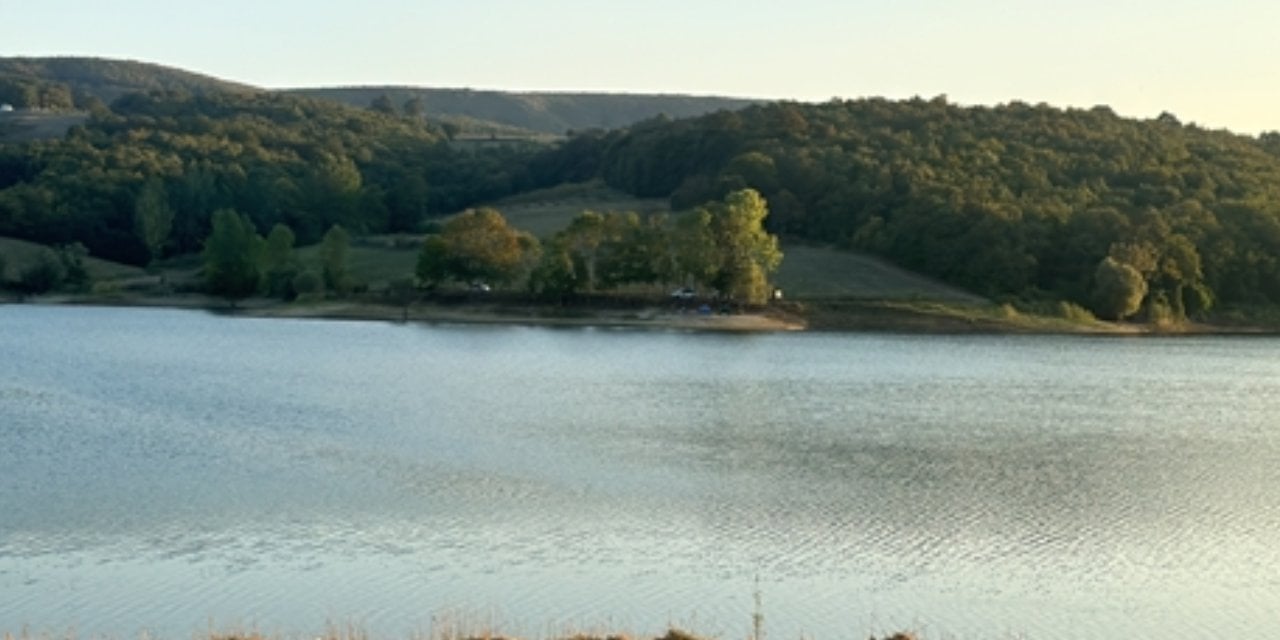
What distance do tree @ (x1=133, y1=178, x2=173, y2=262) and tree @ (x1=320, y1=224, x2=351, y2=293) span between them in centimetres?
2400

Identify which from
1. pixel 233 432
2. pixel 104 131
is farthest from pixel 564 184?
pixel 233 432

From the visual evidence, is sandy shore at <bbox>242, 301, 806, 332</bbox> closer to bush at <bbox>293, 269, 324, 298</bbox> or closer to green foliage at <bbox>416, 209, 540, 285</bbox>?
bush at <bbox>293, 269, 324, 298</bbox>

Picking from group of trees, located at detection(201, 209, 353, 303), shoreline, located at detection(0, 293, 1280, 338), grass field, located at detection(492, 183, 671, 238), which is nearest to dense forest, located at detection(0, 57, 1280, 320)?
grass field, located at detection(492, 183, 671, 238)

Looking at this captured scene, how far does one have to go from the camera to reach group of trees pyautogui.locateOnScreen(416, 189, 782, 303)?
90688 millimetres

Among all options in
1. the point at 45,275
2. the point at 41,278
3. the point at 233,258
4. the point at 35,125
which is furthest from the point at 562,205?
the point at 35,125

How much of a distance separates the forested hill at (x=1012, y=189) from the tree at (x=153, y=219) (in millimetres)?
Result: 35084

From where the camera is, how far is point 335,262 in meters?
102

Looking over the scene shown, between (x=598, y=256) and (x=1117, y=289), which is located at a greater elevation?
(x=598, y=256)

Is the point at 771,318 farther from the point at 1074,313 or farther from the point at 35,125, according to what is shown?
the point at 35,125

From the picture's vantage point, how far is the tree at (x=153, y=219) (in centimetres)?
12144

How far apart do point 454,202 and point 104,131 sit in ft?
105

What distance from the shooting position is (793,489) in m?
32.8

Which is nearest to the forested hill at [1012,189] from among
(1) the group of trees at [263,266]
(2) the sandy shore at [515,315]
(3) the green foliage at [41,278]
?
(2) the sandy shore at [515,315]

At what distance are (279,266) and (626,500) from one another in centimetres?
7821
